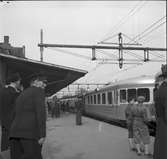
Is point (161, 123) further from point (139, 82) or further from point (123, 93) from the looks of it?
point (123, 93)

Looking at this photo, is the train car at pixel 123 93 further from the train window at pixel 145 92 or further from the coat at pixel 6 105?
the coat at pixel 6 105

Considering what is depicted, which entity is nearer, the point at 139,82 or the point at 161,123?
the point at 161,123

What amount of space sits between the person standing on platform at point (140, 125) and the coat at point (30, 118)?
488cm

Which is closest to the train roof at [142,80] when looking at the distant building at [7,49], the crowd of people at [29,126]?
the distant building at [7,49]

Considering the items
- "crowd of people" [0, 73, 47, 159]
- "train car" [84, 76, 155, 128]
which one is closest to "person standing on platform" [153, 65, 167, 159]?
"crowd of people" [0, 73, 47, 159]

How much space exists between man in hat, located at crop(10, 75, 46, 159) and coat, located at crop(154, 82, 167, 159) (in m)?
1.50

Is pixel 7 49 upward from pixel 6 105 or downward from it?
upward

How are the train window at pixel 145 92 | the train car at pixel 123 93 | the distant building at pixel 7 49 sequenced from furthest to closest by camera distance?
1. the train car at pixel 123 93
2. the train window at pixel 145 92
3. the distant building at pixel 7 49

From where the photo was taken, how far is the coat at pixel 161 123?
5.13 m

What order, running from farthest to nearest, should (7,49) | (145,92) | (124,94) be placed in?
(124,94) → (145,92) → (7,49)

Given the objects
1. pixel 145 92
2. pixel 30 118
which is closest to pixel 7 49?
pixel 145 92

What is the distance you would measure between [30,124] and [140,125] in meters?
5.07

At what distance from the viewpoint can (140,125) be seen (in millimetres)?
9969

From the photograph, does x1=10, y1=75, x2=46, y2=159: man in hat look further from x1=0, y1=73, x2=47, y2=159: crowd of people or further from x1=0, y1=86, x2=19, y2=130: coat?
x1=0, y1=86, x2=19, y2=130: coat
